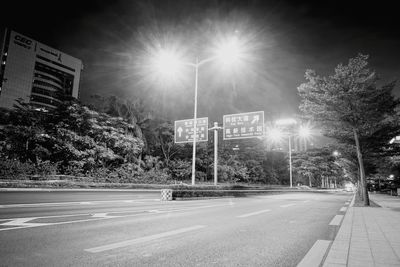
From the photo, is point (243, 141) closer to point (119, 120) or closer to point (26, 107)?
point (119, 120)

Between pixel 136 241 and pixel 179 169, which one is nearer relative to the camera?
pixel 136 241

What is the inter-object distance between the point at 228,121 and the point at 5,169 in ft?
62.0

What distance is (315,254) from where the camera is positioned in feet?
12.7

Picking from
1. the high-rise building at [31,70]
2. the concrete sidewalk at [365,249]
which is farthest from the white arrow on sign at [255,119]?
the high-rise building at [31,70]

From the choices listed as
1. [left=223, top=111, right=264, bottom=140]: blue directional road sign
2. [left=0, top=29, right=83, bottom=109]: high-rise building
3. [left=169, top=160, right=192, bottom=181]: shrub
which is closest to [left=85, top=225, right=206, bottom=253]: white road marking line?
[left=223, top=111, right=264, bottom=140]: blue directional road sign

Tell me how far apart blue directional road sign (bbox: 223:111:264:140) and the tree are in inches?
189

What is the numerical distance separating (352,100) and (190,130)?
13476mm

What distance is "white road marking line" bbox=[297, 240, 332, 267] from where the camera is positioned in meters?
3.39

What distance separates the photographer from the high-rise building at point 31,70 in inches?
3762

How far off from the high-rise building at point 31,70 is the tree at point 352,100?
92295mm

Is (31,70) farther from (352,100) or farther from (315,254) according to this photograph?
(315,254)

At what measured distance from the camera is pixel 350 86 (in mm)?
15984

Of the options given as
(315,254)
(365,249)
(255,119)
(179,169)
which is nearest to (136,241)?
(315,254)

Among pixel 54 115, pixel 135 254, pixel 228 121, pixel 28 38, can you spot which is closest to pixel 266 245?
pixel 135 254
